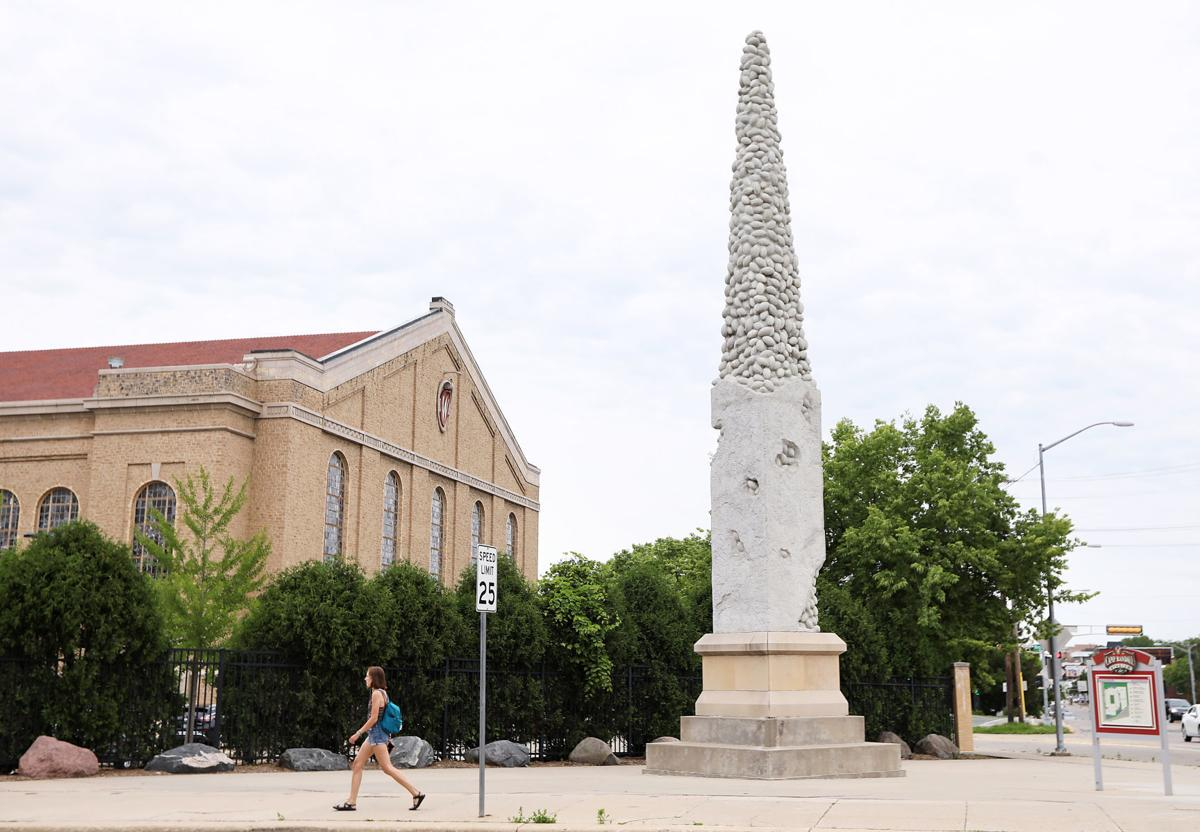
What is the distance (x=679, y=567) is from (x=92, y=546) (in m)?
46.2

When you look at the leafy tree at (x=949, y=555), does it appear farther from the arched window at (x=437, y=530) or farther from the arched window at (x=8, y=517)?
the arched window at (x=8, y=517)

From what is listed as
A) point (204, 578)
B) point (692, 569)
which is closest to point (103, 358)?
point (204, 578)

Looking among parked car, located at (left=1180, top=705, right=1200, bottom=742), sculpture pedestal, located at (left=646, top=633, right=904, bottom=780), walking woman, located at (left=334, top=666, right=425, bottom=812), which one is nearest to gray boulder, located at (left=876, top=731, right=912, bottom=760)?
sculpture pedestal, located at (left=646, top=633, right=904, bottom=780)

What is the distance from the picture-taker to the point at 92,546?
19.6m

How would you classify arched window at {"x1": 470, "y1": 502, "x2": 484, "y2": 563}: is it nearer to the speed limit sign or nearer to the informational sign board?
the informational sign board

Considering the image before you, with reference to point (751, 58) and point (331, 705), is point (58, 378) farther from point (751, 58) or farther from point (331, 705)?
point (751, 58)

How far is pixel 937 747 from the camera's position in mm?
27281

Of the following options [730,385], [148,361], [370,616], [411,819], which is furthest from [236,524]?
[411,819]

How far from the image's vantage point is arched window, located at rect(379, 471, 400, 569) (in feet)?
150

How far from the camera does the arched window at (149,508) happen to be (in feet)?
124

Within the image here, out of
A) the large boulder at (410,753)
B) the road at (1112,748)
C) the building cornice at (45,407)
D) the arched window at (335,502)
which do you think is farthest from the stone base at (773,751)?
the building cornice at (45,407)

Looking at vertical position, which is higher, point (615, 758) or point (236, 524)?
point (236, 524)

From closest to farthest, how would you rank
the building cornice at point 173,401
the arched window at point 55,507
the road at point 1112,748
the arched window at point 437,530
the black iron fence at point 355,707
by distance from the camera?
1. the black iron fence at point 355,707
2. the road at point 1112,748
3. the building cornice at point 173,401
4. the arched window at point 55,507
5. the arched window at point 437,530

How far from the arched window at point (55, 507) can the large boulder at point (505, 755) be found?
2492 centimetres
